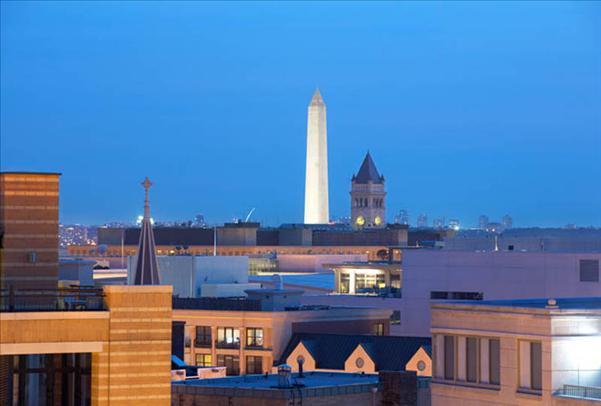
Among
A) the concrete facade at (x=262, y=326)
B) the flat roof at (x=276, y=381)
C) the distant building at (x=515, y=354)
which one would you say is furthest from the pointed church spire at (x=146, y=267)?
the concrete facade at (x=262, y=326)

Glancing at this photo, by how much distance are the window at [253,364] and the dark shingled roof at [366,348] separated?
2.26 meters

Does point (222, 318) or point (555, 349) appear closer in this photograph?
point (555, 349)

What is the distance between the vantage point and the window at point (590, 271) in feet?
421

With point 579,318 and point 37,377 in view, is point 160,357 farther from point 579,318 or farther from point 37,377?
point 579,318

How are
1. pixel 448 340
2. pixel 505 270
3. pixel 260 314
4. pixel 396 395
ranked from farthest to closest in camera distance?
pixel 505 270 → pixel 260 314 → pixel 396 395 → pixel 448 340

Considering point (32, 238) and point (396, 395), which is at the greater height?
point (32, 238)

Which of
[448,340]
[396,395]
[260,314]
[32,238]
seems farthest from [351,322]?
[32,238]

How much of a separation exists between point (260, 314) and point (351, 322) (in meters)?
7.87

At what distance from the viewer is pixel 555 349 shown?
2413 inches

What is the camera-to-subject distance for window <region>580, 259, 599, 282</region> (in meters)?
128

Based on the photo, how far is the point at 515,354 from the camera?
62906mm

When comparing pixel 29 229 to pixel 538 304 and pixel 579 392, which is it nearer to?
pixel 579 392

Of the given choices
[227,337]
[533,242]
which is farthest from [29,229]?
[533,242]

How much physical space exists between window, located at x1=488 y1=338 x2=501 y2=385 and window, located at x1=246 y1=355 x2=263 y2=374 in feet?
190
